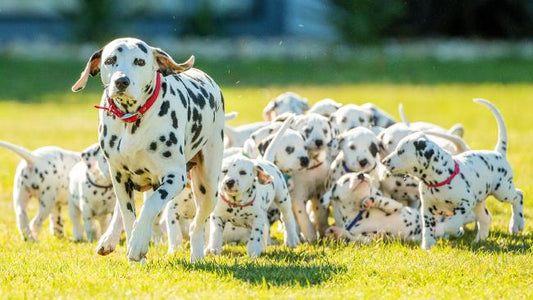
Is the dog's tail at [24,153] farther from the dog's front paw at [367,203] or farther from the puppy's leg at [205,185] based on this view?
the dog's front paw at [367,203]

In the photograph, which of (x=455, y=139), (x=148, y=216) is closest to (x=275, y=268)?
(x=148, y=216)

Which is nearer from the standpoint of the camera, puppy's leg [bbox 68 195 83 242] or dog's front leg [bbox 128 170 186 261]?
dog's front leg [bbox 128 170 186 261]

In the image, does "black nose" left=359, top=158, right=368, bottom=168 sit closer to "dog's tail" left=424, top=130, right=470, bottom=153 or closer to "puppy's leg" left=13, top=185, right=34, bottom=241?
"dog's tail" left=424, top=130, right=470, bottom=153

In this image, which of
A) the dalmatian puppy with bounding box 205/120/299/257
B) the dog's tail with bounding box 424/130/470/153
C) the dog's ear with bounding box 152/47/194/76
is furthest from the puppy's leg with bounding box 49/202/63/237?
the dog's tail with bounding box 424/130/470/153

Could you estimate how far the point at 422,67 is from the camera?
93.0ft

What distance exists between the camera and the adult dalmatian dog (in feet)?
22.6

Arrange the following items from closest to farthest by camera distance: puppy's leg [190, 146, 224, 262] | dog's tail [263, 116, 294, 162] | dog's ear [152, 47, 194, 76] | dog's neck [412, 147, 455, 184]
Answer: dog's ear [152, 47, 194, 76] < puppy's leg [190, 146, 224, 262] < dog's neck [412, 147, 455, 184] < dog's tail [263, 116, 294, 162]

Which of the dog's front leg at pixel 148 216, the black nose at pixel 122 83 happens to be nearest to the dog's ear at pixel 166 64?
the black nose at pixel 122 83

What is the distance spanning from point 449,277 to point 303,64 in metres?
22.4

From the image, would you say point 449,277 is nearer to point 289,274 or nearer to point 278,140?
point 289,274

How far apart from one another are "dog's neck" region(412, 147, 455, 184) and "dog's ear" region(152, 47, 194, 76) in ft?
6.87

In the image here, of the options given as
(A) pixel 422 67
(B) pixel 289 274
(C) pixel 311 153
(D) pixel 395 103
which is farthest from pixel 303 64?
(B) pixel 289 274

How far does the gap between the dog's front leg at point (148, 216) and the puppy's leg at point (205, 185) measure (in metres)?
0.85

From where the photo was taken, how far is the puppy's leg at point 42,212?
387 inches
